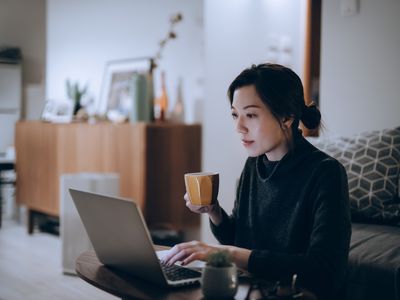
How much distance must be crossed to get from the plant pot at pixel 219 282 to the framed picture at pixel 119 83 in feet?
10.8

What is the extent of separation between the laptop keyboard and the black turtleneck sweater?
4.8 inches

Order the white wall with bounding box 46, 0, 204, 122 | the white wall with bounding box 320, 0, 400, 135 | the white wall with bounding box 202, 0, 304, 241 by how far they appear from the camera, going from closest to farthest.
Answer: the white wall with bounding box 320, 0, 400, 135 → the white wall with bounding box 202, 0, 304, 241 → the white wall with bounding box 46, 0, 204, 122

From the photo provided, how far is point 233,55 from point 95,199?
2.49 meters

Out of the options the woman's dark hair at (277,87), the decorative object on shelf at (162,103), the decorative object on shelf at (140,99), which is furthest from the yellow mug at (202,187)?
A: the decorative object on shelf at (162,103)

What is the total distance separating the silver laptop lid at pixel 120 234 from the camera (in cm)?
102

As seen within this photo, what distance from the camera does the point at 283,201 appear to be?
131 centimetres

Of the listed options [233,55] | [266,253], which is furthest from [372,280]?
[233,55]

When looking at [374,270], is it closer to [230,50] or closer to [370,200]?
[370,200]

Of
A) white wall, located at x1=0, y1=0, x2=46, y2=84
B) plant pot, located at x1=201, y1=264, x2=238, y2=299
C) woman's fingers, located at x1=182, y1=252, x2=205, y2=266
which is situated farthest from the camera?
white wall, located at x1=0, y1=0, x2=46, y2=84

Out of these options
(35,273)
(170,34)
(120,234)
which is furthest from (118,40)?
(120,234)

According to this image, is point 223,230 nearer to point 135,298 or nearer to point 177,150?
point 135,298

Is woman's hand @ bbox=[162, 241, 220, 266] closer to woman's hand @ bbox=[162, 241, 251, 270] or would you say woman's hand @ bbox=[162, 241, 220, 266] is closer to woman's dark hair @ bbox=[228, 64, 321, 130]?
woman's hand @ bbox=[162, 241, 251, 270]

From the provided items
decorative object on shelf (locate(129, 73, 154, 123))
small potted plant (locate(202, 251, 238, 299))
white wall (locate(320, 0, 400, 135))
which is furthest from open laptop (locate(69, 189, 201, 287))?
decorative object on shelf (locate(129, 73, 154, 123))

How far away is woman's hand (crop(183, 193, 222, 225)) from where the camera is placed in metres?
1.25
